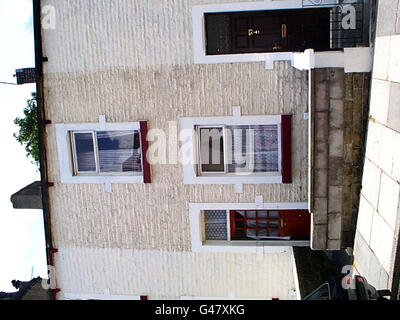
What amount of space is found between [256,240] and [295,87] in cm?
400

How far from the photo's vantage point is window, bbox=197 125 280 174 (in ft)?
31.5

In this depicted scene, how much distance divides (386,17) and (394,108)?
1.69 m

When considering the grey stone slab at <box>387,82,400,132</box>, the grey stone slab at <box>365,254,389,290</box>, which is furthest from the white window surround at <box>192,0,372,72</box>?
the grey stone slab at <box>365,254,389,290</box>

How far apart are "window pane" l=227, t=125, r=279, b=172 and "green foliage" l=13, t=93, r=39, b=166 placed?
9056 mm

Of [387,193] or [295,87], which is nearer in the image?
[387,193]

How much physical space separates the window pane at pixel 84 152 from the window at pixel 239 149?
2826 millimetres

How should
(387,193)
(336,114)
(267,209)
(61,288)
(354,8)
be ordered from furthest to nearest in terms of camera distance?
(61,288) → (267,209) → (354,8) → (336,114) → (387,193)

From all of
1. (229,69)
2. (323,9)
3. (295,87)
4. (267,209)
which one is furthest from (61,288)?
(323,9)

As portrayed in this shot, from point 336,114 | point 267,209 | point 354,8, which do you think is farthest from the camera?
point 267,209

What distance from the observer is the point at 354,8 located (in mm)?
8938

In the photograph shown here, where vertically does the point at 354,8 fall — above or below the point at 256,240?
above

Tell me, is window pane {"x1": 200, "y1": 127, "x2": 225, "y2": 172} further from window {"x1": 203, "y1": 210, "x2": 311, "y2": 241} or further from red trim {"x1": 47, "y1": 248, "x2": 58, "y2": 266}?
red trim {"x1": 47, "y1": 248, "x2": 58, "y2": 266}

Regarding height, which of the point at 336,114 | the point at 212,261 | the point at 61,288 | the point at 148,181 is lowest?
the point at 61,288

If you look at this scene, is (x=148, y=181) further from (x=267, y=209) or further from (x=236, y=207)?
(x=267, y=209)
